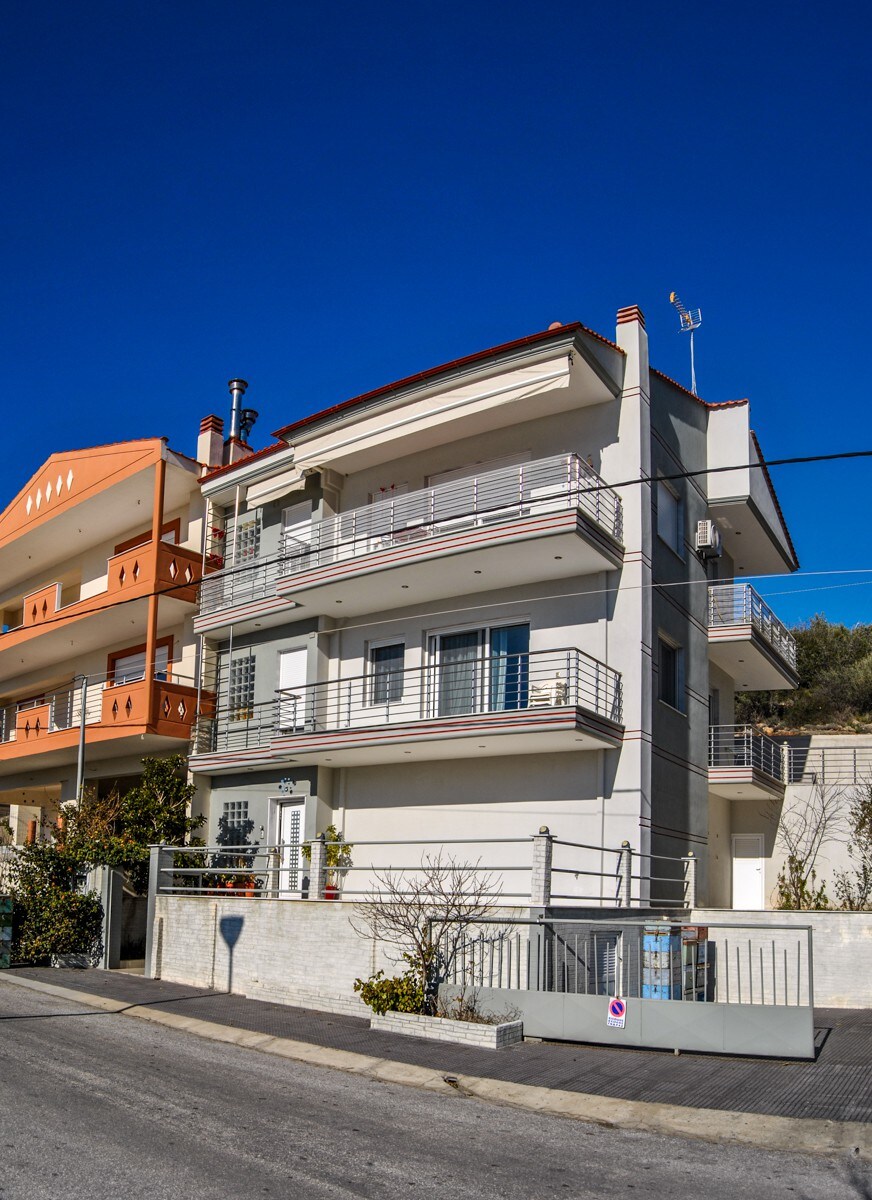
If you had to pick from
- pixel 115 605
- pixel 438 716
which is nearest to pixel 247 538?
pixel 115 605

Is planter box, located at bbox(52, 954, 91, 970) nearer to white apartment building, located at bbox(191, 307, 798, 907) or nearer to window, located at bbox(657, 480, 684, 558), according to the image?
white apartment building, located at bbox(191, 307, 798, 907)

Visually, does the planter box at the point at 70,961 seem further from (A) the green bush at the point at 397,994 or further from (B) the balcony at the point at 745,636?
(B) the balcony at the point at 745,636

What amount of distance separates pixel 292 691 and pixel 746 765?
10.3 m

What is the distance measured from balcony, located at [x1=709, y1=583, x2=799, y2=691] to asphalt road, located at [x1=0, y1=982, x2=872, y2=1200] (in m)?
15.7

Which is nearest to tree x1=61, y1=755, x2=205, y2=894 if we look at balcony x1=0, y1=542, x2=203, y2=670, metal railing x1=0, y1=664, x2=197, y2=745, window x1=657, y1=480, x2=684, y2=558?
metal railing x1=0, y1=664, x2=197, y2=745

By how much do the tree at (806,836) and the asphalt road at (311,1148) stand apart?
15109mm

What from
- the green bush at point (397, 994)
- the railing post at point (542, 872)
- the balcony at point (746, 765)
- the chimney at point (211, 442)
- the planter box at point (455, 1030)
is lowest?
the planter box at point (455, 1030)

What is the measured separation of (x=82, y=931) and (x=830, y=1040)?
1422cm

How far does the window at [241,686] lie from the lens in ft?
88.5

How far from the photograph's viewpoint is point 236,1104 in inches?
422

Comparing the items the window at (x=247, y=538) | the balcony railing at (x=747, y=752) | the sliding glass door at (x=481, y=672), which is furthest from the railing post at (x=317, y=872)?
the window at (x=247, y=538)

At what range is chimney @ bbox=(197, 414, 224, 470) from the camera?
101 feet

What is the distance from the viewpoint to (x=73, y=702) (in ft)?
112

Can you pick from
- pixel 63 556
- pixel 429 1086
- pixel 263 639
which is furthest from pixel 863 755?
pixel 63 556
